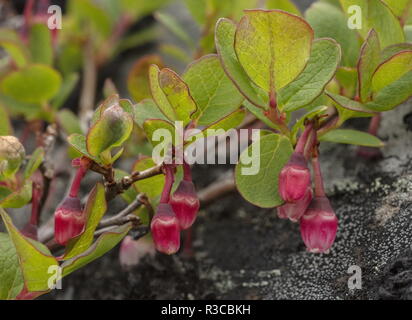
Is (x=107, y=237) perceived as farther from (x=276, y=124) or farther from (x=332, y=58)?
(x=332, y=58)

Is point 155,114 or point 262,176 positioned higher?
point 155,114

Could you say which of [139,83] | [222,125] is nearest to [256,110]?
[222,125]

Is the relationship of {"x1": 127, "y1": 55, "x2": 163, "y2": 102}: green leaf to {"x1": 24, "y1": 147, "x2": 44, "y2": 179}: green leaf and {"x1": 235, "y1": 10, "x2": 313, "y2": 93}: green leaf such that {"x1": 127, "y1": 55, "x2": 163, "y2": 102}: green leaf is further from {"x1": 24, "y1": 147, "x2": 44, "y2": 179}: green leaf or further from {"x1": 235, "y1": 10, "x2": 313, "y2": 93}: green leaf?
{"x1": 235, "y1": 10, "x2": 313, "y2": 93}: green leaf

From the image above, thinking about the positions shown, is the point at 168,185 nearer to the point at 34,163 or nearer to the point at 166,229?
the point at 166,229

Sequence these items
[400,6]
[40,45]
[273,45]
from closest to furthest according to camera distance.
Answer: [273,45]
[400,6]
[40,45]
